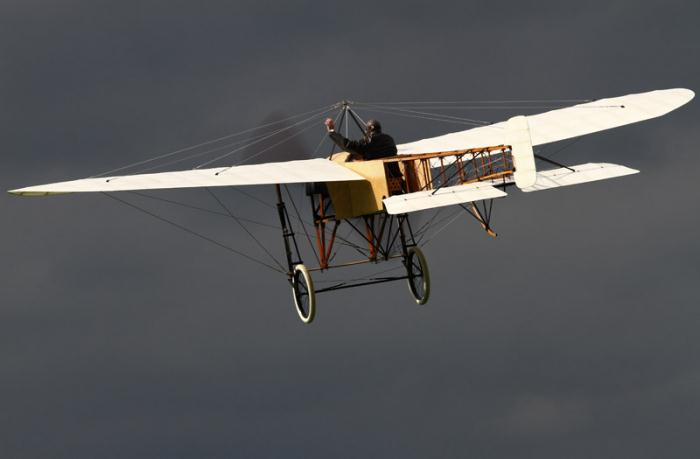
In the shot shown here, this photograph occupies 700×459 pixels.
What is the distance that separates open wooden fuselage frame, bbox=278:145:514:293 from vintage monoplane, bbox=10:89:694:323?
0.02m

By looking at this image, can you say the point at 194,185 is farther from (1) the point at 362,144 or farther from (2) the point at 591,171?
(2) the point at 591,171

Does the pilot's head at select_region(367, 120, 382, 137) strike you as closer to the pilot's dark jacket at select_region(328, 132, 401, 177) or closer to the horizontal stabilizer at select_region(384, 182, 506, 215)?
the pilot's dark jacket at select_region(328, 132, 401, 177)

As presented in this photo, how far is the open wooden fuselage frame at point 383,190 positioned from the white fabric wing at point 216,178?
380 millimetres

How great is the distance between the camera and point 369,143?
30500mm

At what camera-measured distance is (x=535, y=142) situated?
32094mm

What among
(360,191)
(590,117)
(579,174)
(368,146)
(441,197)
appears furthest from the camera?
(590,117)

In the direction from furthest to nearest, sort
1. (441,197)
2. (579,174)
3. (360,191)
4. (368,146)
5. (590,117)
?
(590,117) → (360,191) → (368,146) → (579,174) → (441,197)

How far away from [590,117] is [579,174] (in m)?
3.50

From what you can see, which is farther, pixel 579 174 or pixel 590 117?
pixel 590 117

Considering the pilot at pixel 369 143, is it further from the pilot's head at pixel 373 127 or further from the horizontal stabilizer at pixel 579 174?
the horizontal stabilizer at pixel 579 174

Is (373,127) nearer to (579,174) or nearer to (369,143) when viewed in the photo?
(369,143)

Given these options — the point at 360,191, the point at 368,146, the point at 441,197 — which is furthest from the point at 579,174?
the point at 360,191

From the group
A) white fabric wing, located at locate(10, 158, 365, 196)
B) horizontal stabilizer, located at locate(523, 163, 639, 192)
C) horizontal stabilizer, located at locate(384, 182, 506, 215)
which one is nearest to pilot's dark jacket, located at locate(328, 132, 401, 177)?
white fabric wing, located at locate(10, 158, 365, 196)

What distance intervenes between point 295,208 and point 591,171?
5782mm
